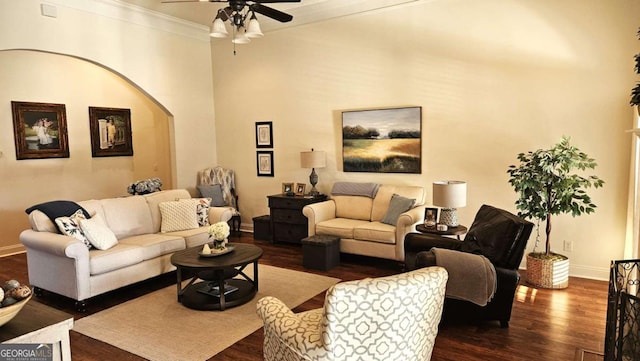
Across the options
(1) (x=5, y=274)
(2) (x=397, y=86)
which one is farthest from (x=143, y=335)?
(2) (x=397, y=86)

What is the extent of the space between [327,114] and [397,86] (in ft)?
3.80

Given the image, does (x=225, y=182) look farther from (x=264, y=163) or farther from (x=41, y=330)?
(x=41, y=330)

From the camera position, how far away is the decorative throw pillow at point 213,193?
21.8ft

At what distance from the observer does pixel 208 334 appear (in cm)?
327

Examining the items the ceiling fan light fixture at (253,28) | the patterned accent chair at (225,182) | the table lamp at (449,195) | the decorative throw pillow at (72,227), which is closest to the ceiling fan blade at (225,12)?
the ceiling fan light fixture at (253,28)

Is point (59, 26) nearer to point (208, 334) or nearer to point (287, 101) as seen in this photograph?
point (287, 101)

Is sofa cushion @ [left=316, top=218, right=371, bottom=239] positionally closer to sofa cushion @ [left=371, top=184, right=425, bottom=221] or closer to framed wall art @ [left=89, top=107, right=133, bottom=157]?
sofa cushion @ [left=371, top=184, right=425, bottom=221]

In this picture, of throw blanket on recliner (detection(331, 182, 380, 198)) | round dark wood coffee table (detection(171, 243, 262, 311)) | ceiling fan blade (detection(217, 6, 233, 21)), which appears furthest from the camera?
throw blanket on recliner (detection(331, 182, 380, 198))

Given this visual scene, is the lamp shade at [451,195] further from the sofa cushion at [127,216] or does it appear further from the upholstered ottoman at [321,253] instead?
the sofa cushion at [127,216]

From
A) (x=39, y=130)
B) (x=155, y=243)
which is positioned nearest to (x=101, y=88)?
A: (x=39, y=130)

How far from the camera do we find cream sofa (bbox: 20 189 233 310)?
3760 mm

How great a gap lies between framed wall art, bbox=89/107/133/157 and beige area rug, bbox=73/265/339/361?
379 cm

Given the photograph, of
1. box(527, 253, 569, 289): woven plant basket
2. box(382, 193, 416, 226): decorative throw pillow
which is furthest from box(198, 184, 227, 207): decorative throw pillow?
box(527, 253, 569, 289): woven plant basket

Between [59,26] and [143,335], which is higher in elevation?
[59,26]
